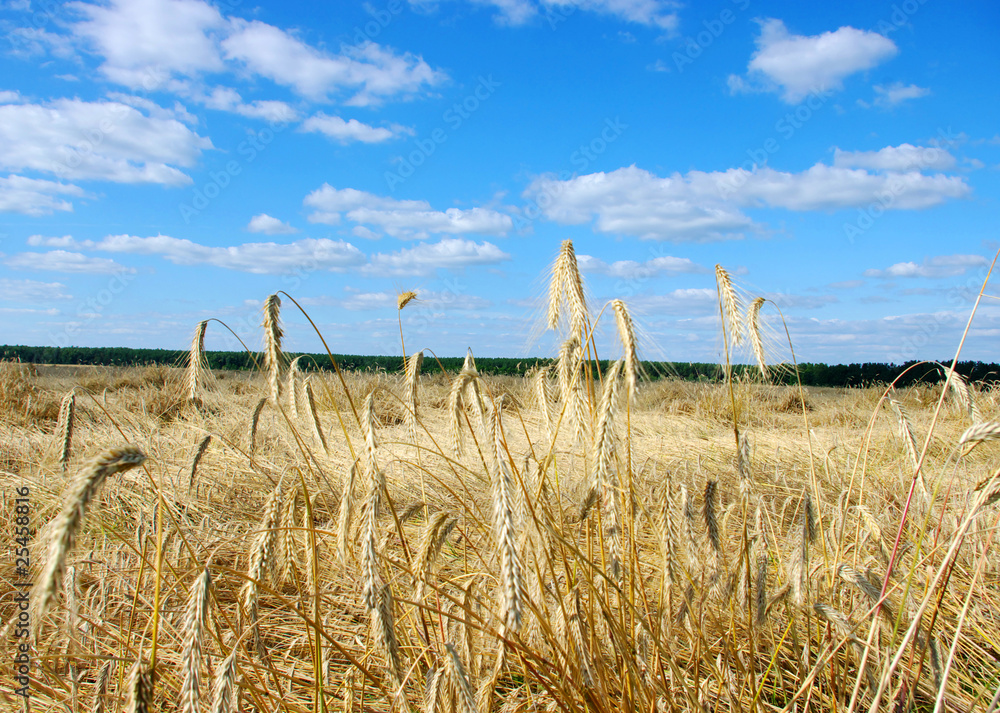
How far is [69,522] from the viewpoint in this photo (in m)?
0.84

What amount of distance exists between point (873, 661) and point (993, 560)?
1.85m

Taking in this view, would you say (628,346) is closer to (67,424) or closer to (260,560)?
(260,560)

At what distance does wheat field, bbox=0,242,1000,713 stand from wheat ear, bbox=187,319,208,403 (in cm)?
1

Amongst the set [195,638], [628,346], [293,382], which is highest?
[628,346]

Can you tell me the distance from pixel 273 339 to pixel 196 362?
2.07 ft

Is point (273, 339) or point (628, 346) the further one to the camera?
point (273, 339)

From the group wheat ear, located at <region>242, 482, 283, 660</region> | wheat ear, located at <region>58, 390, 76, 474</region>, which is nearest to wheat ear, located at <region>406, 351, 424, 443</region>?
wheat ear, located at <region>242, 482, 283, 660</region>

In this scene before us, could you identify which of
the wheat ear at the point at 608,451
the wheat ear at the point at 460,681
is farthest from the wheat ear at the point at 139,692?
the wheat ear at the point at 608,451

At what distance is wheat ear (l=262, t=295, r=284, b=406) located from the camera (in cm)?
210

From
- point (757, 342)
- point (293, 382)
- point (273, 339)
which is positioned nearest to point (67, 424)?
point (293, 382)

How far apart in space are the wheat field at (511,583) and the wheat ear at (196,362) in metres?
0.01

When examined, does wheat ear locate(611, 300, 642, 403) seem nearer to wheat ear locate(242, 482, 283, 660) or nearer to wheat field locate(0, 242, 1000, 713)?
wheat field locate(0, 242, 1000, 713)

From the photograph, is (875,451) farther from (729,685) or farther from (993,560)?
(729,685)

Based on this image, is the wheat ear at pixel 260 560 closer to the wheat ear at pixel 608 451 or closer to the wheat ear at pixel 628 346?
the wheat ear at pixel 608 451
